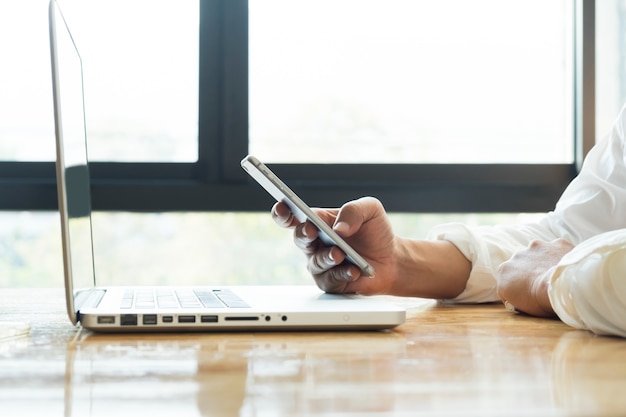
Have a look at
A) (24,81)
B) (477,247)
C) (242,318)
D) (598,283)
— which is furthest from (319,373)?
(24,81)

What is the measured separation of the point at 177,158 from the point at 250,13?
453 mm

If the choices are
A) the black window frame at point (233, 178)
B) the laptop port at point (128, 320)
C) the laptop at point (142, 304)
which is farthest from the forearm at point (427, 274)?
the black window frame at point (233, 178)

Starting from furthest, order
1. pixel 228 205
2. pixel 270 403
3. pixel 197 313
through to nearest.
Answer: pixel 228 205
pixel 197 313
pixel 270 403

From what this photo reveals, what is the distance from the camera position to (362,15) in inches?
88.3

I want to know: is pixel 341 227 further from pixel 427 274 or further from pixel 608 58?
pixel 608 58

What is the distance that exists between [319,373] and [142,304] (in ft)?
1.12

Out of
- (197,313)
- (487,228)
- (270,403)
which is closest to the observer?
(270,403)

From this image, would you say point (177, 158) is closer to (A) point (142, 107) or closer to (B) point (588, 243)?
(A) point (142, 107)

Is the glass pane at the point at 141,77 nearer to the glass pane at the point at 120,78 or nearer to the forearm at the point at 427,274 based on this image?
the glass pane at the point at 120,78

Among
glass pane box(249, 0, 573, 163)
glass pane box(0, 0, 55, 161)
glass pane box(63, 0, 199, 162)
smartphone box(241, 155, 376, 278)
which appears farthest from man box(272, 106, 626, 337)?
glass pane box(0, 0, 55, 161)

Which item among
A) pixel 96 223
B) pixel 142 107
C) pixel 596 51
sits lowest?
pixel 96 223

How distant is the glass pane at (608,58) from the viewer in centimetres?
223

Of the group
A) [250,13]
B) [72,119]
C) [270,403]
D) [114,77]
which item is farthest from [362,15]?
[270,403]

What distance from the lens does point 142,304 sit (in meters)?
0.83
